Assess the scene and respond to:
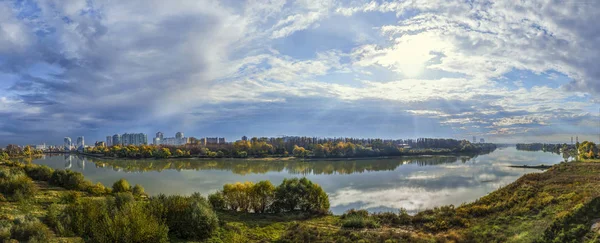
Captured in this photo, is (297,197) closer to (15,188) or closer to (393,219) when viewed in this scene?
(393,219)

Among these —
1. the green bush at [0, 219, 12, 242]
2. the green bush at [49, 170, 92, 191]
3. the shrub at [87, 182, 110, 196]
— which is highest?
the green bush at [0, 219, 12, 242]

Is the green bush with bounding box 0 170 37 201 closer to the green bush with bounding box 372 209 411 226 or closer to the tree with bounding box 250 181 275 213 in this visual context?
the tree with bounding box 250 181 275 213

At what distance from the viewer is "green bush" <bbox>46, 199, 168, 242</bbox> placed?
992cm

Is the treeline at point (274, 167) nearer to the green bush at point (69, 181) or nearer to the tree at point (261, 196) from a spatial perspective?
the green bush at point (69, 181)

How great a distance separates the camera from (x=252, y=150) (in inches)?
4122

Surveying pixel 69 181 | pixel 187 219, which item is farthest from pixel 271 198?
pixel 69 181

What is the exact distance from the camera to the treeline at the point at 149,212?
1015cm

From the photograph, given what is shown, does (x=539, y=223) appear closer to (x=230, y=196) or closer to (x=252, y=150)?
(x=230, y=196)

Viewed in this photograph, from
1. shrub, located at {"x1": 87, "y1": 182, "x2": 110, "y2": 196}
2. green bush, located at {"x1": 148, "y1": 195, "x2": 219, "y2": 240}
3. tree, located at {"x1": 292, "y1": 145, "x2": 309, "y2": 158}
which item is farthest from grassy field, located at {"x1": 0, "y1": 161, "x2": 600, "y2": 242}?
tree, located at {"x1": 292, "y1": 145, "x2": 309, "y2": 158}

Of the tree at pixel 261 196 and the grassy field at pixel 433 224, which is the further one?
the tree at pixel 261 196

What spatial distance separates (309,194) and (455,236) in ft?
30.1

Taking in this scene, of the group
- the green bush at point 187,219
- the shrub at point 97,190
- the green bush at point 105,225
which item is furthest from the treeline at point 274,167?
the green bush at point 105,225

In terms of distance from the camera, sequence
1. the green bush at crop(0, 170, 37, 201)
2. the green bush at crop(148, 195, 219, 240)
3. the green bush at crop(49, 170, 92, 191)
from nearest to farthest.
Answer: the green bush at crop(148, 195, 219, 240) → the green bush at crop(0, 170, 37, 201) → the green bush at crop(49, 170, 92, 191)

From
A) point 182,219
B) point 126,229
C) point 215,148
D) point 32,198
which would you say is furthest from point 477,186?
point 215,148
